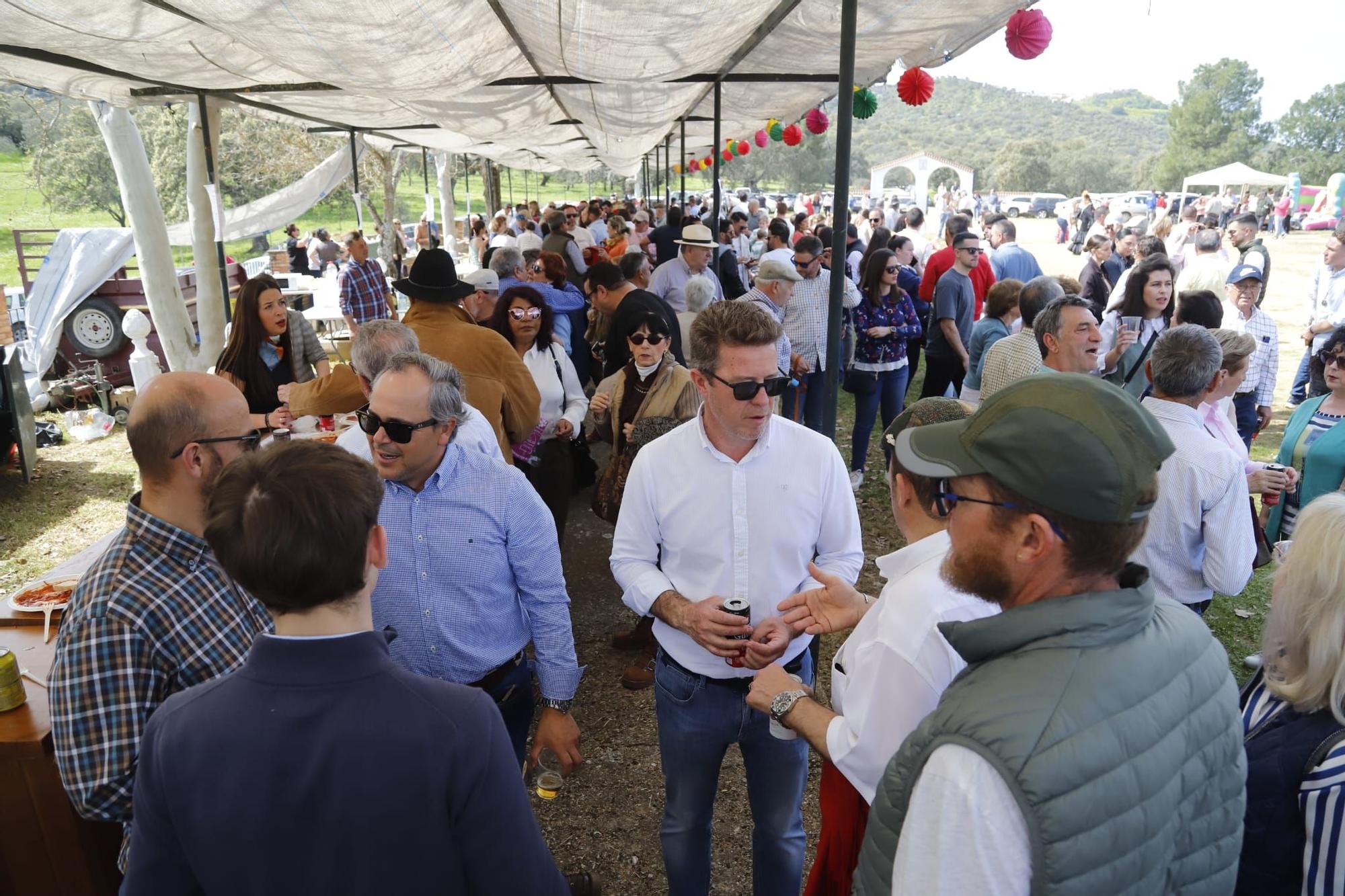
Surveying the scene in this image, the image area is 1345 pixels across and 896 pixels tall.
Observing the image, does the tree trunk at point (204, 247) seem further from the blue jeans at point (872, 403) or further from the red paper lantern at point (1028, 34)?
the red paper lantern at point (1028, 34)

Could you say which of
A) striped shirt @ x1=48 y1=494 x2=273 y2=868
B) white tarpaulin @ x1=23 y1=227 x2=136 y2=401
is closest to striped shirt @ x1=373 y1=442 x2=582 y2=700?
striped shirt @ x1=48 y1=494 x2=273 y2=868

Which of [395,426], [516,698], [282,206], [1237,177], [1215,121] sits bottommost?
[516,698]

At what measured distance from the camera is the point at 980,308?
7348 millimetres

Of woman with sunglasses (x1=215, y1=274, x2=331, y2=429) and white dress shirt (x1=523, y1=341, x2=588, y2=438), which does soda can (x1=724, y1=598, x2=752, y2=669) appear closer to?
white dress shirt (x1=523, y1=341, x2=588, y2=438)

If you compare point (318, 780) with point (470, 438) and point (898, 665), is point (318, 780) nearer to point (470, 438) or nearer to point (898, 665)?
point (898, 665)

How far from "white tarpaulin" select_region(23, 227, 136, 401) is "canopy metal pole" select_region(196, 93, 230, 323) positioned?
2.55 metres

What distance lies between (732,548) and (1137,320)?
12.9 ft

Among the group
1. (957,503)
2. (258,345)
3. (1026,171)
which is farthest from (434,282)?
(1026,171)

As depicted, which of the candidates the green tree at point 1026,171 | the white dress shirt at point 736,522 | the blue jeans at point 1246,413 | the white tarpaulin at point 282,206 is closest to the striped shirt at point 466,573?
the white dress shirt at point 736,522

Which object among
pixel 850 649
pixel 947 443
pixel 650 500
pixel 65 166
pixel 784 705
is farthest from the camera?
pixel 65 166

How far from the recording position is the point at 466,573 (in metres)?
2.09

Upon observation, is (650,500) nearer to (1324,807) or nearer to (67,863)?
(1324,807)

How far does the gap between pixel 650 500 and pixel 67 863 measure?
5.90 feet

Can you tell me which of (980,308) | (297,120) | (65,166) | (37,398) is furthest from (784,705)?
(65,166)
